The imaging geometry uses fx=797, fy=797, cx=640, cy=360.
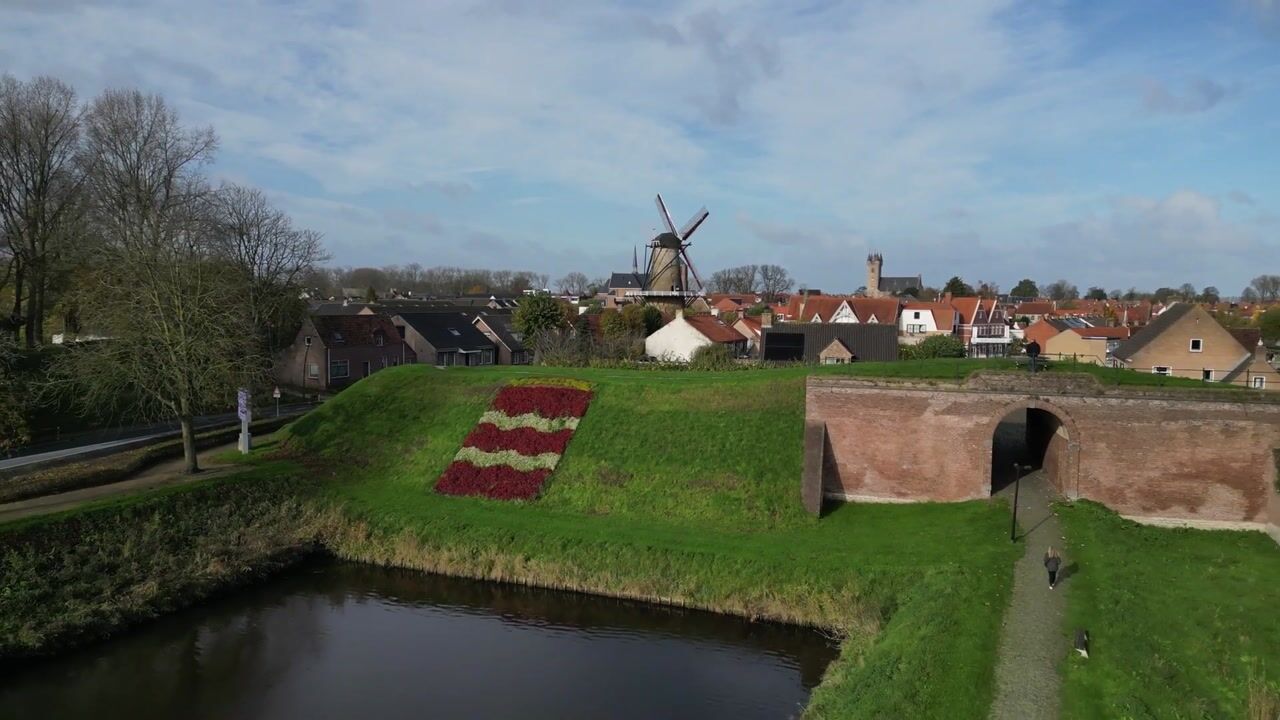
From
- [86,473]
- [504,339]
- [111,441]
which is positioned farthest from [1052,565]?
[504,339]

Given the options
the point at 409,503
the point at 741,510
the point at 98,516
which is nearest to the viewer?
the point at 98,516

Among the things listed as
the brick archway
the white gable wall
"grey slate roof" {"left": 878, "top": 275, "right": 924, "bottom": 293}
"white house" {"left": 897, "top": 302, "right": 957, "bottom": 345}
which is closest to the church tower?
"grey slate roof" {"left": 878, "top": 275, "right": 924, "bottom": 293}

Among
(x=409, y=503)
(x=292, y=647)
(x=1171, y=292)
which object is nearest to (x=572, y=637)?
(x=292, y=647)

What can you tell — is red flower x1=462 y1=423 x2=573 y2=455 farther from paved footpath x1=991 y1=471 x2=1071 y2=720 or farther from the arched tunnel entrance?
paved footpath x1=991 y1=471 x2=1071 y2=720

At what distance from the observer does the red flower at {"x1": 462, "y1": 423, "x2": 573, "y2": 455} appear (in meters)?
27.4

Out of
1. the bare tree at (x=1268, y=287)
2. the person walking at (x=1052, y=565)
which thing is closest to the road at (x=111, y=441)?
the person walking at (x=1052, y=565)

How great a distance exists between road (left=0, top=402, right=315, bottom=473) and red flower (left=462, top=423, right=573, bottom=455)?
43.6 ft

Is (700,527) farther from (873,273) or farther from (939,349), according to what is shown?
(873,273)

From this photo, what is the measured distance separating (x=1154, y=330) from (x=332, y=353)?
46.4m

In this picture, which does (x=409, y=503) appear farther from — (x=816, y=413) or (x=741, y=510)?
(x=816, y=413)

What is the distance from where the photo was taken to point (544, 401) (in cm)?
2938

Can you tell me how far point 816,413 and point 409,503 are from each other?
43.4ft

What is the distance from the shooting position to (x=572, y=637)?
19062 mm

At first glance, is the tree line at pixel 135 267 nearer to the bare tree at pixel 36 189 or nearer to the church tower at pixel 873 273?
the bare tree at pixel 36 189
